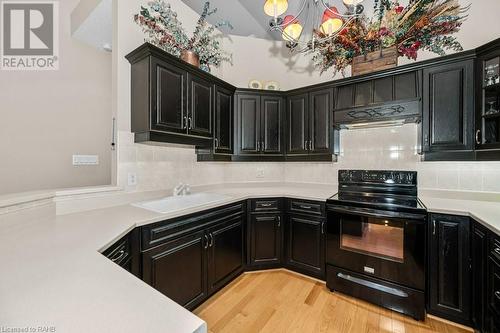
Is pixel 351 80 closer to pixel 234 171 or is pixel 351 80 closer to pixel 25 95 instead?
pixel 234 171

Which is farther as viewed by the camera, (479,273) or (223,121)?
(223,121)

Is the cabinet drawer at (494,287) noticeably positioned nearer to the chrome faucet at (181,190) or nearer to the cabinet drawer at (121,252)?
the cabinet drawer at (121,252)

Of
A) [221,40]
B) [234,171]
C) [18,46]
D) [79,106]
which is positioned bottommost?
[234,171]

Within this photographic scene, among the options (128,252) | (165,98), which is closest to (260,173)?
(165,98)

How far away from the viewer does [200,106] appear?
2.29 meters

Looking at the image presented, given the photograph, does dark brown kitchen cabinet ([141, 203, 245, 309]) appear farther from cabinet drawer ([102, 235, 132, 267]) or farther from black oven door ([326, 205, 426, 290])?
black oven door ([326, 205, 426, 290])

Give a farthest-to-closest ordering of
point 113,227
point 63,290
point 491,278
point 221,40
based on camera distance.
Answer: point 221,40
point 491,278
point 113,227
point 63,290

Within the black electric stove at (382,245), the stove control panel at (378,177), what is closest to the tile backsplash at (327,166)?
the stove control panel at (378,177)

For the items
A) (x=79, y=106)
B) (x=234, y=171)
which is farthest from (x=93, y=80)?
(x=234, y=171)

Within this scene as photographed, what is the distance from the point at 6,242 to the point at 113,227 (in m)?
0.44

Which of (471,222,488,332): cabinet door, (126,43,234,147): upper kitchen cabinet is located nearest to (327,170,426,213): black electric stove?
(471,222,488,332): cabinet door

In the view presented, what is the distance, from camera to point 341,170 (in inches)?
104

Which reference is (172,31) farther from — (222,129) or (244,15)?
(222,129)

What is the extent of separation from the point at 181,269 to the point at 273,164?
195 centimetres
